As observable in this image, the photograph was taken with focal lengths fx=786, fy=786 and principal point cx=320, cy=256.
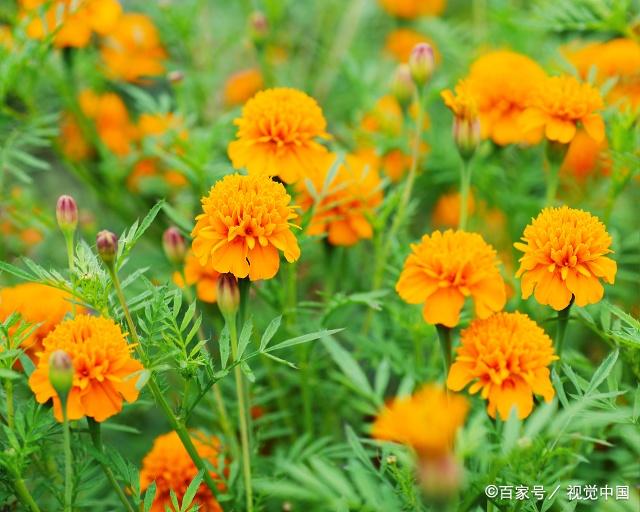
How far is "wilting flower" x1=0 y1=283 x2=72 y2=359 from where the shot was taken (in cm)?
87

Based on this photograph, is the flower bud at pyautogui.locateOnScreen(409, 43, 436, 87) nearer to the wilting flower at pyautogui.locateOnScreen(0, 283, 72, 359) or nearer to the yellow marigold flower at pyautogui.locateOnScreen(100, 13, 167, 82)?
the wilting flower at pyautogui.locateOnScreen(0, 283, 72, 359)

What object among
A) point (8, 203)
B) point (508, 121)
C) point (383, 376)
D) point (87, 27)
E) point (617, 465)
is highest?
point (87, 27)

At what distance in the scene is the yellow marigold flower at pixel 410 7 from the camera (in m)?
1.87

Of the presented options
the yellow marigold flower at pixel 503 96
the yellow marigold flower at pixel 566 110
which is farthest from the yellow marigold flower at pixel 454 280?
the yellow marigold flower at pixel 503 96

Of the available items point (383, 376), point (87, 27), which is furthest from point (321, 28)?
point (383, 376)

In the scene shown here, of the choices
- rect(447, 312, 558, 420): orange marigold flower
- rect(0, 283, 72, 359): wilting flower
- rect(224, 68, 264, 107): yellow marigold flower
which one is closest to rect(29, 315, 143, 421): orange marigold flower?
rect(0, 283, 72, 359): wilting flower

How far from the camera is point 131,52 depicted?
1.66 metres

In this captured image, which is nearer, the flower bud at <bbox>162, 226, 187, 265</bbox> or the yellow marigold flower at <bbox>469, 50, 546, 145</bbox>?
the flower bud at <bbox>162, 226, 187, 265</bbox>

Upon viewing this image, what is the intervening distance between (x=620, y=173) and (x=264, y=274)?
54cm

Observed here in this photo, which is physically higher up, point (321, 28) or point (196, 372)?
point (321, 28)

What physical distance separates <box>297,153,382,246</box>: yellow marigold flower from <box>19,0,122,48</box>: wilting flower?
46 cm

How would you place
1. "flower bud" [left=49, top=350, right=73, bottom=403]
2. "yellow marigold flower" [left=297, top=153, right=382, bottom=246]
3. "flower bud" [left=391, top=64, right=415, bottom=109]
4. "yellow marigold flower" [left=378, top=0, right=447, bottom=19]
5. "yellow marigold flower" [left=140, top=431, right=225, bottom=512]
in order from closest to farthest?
"flower bud" [left=49, top=350, right=73, bottom=403]
"yellow marigold flower" [left=140, top=431, right=225, bottom=512]
"yellow marigold flower" [left=297, top=153, right=382, bottom=246]
"flower bud" [left=391, top=64, right=415, bottom=109]
"yellow marigold flower" [left=378, top=0, right=447, bottom=19]

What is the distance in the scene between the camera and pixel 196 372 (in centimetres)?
75

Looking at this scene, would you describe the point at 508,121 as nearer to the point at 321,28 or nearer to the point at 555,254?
the point at 555,254
